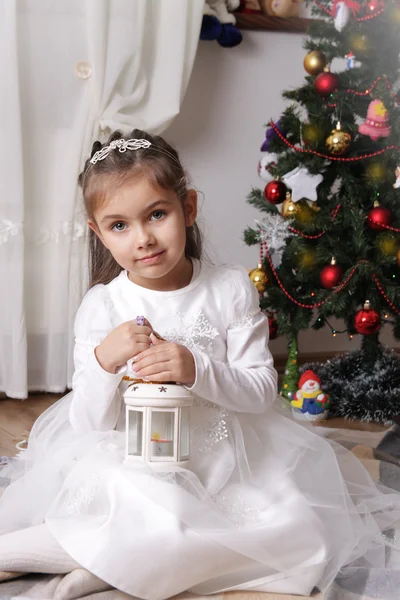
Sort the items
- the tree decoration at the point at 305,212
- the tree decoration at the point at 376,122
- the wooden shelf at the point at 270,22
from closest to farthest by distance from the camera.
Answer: the tree decoration at the point at 376,122
the tree decoration at the point at 305,212
the wooden shelf at the point at 270,22

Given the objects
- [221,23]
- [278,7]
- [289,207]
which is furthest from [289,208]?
[278,7]

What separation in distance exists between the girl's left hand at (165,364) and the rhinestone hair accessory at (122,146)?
1.22 ft

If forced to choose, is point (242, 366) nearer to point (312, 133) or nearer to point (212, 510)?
point (212, 510)

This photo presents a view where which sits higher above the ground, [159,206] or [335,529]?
[159,206]

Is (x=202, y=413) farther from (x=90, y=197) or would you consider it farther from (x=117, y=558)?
(x=90, y=197)

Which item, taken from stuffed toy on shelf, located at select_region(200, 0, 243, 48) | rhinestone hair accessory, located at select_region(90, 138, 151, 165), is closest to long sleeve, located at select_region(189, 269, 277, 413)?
rhinestone hair accessory, located at select_region(90, 138, 151, 165)

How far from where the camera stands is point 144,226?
1265 mm

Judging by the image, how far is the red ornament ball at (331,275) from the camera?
7.25 ft

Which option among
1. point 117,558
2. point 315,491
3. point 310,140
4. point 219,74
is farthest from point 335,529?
point 219,74

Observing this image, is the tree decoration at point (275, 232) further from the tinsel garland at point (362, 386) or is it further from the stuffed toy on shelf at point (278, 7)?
the stuffed toy on shelf at point (278, 7)

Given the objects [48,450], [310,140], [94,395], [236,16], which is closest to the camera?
[94,395]

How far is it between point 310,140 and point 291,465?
1198 mm

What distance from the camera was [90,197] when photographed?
1.33m

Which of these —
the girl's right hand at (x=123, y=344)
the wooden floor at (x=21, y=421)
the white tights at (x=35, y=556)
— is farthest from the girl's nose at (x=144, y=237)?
the wooden floor at (x=21, y=421)
